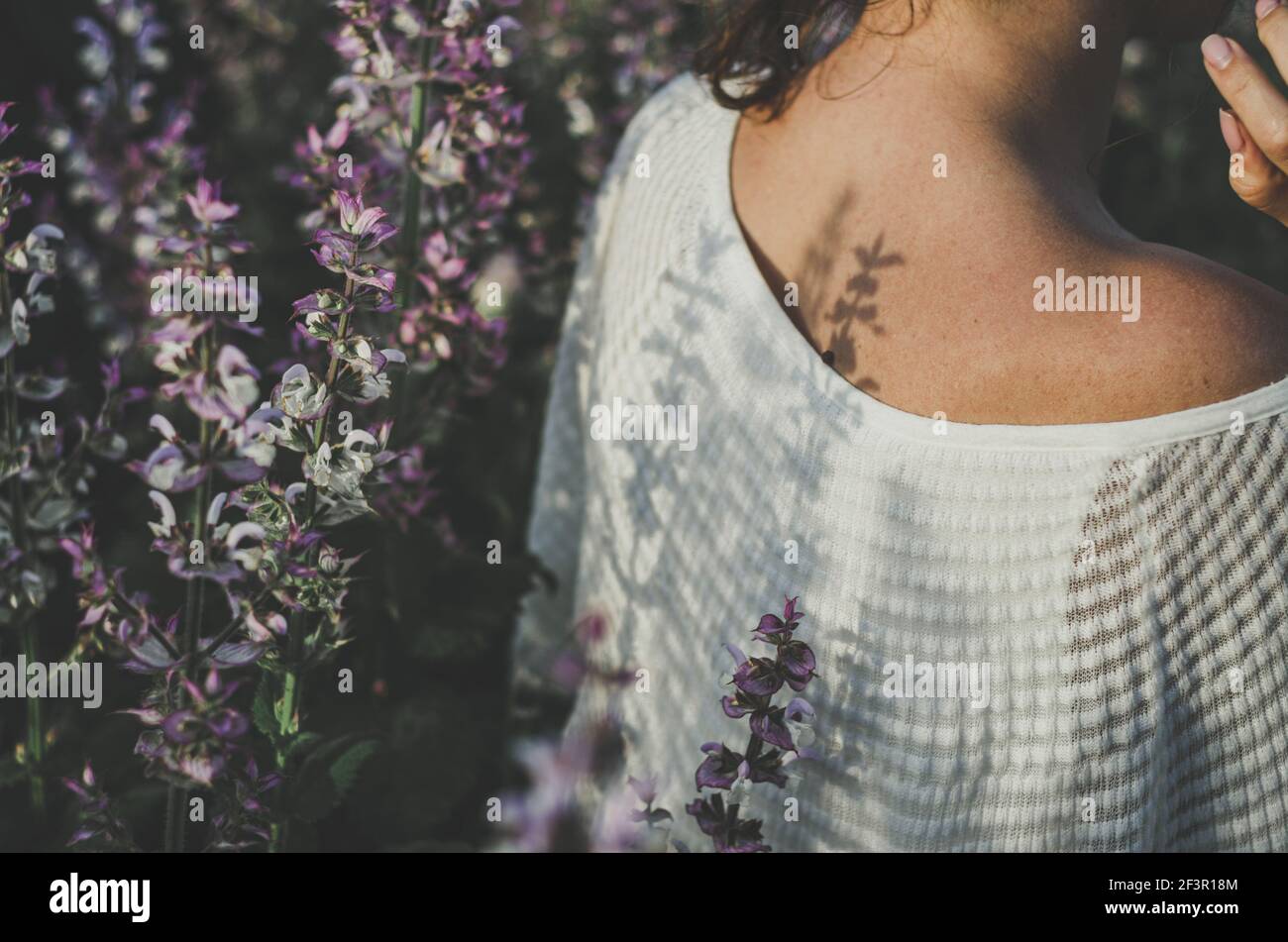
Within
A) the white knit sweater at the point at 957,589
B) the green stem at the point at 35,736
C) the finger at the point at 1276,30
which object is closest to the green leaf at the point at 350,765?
the green stem at the point at 35,736

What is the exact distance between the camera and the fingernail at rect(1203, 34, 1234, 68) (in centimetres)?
137

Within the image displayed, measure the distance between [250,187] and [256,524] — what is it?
2.18 m

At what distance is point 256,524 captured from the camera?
102 centimetres

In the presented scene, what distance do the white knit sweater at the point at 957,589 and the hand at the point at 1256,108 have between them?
0.33 meters

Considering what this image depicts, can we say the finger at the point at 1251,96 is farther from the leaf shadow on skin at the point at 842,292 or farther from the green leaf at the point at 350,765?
the green leaf at the point at 350,765

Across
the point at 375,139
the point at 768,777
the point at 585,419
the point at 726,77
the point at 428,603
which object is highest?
the point at 726,77

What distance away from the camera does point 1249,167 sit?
139 centimetres

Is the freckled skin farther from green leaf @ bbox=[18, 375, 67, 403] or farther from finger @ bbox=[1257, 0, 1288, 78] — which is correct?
green leaf @ bbox=[18, 375, 67, 403]

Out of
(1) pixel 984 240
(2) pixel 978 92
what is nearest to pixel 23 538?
(1) pixel 984 240

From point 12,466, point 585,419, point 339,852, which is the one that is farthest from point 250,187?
point 339,852

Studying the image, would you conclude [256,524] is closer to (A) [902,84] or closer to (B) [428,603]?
(B) [428,603]

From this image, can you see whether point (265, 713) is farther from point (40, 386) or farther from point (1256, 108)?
point (1256, 108)

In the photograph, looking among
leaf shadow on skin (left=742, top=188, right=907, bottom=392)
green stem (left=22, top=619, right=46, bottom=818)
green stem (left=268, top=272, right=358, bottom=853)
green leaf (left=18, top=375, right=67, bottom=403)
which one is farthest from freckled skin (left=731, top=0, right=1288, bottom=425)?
green stem (left=22, top=619, right=46, bottom=818)

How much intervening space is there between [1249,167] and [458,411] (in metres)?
1.22
